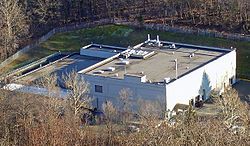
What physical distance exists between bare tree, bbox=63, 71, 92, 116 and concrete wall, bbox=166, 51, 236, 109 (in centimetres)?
566

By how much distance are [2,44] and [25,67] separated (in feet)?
32.9

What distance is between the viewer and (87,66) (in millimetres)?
51469

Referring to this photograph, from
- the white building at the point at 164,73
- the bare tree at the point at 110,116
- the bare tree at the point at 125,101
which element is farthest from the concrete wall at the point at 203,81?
the bare tree at the point at 110,116

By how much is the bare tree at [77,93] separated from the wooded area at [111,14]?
18560 millimetres

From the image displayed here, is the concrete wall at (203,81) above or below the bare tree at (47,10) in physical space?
below

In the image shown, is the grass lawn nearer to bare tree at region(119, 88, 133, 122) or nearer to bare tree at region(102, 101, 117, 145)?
bare tree at region(119, 88, 133, 122)

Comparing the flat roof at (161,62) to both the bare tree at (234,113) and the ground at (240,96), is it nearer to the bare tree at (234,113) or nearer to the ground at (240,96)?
the ground at (240,96)

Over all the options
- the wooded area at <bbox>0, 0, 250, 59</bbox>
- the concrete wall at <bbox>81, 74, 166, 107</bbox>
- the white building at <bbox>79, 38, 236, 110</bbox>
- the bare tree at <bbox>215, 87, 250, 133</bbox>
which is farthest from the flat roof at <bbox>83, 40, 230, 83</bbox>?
the wooded area at <bbox>0, 0, 250, 59</bbox>

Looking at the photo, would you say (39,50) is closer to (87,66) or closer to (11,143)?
(87,66)

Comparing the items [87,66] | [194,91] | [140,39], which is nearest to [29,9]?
[140,39]

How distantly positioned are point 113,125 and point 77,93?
4.46 metres

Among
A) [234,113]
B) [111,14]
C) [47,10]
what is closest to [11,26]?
[47,10]

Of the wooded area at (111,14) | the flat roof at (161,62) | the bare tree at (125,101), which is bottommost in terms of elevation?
the bare tree at (125,101)

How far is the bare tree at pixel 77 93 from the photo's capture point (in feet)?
137
